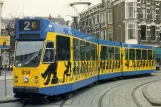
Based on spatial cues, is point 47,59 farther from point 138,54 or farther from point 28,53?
point 138,54

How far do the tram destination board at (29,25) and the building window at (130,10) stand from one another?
41.1 metres

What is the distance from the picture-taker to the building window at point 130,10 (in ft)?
178

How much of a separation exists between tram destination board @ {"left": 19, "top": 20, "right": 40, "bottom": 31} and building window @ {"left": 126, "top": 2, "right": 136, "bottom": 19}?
41091 millimetres

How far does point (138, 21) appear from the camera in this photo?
5441cm

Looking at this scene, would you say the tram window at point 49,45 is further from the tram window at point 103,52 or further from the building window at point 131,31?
the building window at point 131,31

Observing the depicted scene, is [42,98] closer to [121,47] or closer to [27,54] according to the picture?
[27,54]

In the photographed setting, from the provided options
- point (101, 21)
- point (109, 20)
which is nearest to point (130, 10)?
point (109, 20)

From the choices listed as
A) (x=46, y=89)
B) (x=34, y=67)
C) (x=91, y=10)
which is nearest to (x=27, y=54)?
(x=34, y=67)

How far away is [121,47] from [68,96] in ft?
45.9

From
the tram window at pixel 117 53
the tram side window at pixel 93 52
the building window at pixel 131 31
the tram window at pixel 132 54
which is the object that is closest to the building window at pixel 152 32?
the building window at pixel 131 31

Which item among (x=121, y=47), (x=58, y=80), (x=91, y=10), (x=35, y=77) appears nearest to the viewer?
(x=35, y=77)

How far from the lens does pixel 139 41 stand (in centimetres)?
5406

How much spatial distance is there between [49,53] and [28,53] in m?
0.84

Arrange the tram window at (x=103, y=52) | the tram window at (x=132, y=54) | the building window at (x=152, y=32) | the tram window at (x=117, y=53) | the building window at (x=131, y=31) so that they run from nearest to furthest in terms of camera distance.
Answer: the tram window at (x=103, y=52) → the tram window at (x=117, y=53) → the tram window at (x=132, y=54) → the building window at (x=131, y=31) → the building window at (x=152, y=32)
